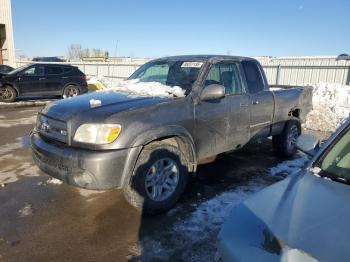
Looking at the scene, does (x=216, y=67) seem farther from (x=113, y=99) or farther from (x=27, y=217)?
(x=27, y=217)

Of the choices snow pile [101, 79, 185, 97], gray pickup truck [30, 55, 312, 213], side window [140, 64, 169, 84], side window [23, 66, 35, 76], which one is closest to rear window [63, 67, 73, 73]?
side window [23, 66, 35, 76]

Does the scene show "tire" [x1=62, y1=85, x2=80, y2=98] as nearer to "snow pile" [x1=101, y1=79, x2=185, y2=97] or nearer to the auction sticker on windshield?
"snow pile" [x1=101, y1=79, x2=185, y2=97]

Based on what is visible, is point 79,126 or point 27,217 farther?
point 27,217

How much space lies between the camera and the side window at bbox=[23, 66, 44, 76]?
13.6 m

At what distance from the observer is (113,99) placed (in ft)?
12.8

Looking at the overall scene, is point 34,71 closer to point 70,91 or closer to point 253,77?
point 70,91

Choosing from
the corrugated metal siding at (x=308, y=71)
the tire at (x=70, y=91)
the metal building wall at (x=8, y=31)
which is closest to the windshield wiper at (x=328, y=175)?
the corrugated metal siding at (x=308, y=71)

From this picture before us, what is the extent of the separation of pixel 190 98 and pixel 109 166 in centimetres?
145

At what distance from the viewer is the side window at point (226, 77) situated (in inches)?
176

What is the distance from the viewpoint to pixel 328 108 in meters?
9.63

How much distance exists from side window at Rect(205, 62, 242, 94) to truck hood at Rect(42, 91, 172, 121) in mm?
991

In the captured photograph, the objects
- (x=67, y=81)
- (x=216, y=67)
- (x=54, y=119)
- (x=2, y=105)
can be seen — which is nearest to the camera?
(x=54, y=119)

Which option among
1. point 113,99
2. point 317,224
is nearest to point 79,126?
point 113,99

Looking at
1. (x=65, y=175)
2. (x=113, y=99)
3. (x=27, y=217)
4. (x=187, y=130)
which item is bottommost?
(x=27, y=217)
